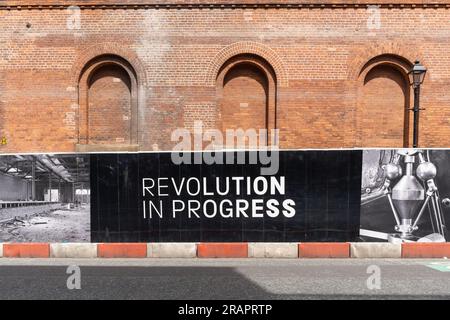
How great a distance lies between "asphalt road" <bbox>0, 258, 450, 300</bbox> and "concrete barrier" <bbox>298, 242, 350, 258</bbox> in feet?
0.75

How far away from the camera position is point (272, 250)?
7.53m

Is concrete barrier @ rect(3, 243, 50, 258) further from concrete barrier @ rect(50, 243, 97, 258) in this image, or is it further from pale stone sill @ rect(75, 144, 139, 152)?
pale stone sill @ rect(75, 144, 139, 152)

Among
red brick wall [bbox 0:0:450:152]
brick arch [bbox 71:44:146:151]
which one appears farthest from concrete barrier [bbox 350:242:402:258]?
brick arch [bbox 71:44:146:151]

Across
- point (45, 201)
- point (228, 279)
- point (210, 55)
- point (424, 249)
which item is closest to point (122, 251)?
point (45, 201)

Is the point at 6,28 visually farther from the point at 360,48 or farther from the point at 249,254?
the point at 360,48

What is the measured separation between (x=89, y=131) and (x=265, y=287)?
9678 millimetres

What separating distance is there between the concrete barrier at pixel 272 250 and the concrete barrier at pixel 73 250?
3.35 metres

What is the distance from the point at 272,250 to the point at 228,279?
6.30 ft

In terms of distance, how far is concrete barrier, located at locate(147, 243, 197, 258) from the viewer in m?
7.52

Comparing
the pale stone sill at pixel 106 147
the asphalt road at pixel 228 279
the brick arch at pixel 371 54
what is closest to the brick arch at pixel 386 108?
the brick arch at pixel 371 54

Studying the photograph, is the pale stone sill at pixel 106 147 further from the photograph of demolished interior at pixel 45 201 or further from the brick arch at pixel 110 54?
the photograph of demolished interior at pixel 45 201

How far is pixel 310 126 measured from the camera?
40.9ft

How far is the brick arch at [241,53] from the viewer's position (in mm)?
12281

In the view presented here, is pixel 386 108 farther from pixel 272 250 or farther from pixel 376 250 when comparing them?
pixel 272 250
